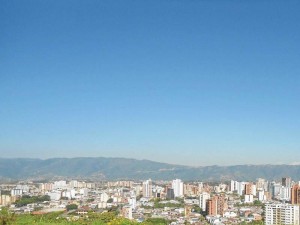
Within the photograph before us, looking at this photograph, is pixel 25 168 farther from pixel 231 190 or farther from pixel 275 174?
pixel 275 174

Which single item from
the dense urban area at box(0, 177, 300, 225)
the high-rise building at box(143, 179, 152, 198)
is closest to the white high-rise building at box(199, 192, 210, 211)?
the dense urban area at box(0, 177, 300, 225)

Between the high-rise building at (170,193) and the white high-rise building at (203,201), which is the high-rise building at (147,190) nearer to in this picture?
the high-rise building at (170,193)

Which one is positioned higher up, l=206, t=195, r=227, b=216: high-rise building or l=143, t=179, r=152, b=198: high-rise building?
l=206, t=195, r=227, b=216: high-rise building

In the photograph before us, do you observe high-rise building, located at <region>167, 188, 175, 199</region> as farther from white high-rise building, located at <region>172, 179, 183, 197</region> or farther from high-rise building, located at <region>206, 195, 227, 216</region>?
high-rise building, located at <region>206, 195, 227, 216</region>

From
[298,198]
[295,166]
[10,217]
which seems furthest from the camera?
[295,166]

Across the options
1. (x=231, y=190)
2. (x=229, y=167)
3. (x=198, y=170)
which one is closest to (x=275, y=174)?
(x=229, y=167)

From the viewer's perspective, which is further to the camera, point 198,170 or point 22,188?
point 198,170

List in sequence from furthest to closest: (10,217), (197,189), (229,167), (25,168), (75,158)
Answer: (229,167) → (75,158) → (197,189) → (25,168) → (10,217)

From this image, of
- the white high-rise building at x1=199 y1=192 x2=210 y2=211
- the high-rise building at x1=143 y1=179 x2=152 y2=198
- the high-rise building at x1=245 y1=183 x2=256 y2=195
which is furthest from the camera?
the high-rise building at x1=245 y1=183 x2=256 y2=195
